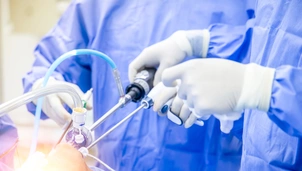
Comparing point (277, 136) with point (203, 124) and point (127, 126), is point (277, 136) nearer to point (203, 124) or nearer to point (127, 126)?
point (203, 124)

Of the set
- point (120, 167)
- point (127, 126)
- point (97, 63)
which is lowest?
point (120, 167)

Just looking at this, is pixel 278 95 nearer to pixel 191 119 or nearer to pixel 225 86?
pixel 225 86

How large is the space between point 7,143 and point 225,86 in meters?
0.48

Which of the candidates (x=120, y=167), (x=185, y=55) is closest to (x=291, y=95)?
(x=185, y=55)

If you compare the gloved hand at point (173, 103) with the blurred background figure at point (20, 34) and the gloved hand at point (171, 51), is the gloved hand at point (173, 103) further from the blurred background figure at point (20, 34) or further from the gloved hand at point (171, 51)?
the blurred background figure at point (20, 34)

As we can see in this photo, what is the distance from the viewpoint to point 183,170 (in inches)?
43.9

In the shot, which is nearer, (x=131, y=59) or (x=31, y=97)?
(x=31, y=97)

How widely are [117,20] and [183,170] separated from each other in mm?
483

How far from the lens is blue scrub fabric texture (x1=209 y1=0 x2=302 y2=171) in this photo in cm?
68

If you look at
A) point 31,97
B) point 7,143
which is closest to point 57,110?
point 7,143

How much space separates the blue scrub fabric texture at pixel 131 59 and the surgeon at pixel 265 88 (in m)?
0.21

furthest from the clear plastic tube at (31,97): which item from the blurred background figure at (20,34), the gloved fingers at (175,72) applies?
the blurred background figure at (20,34)

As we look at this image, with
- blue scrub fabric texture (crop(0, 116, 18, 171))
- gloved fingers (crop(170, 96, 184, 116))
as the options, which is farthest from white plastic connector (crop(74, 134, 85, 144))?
gloved fingers (crop(170, 96, 184, 116))

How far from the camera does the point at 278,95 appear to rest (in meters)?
0.68
